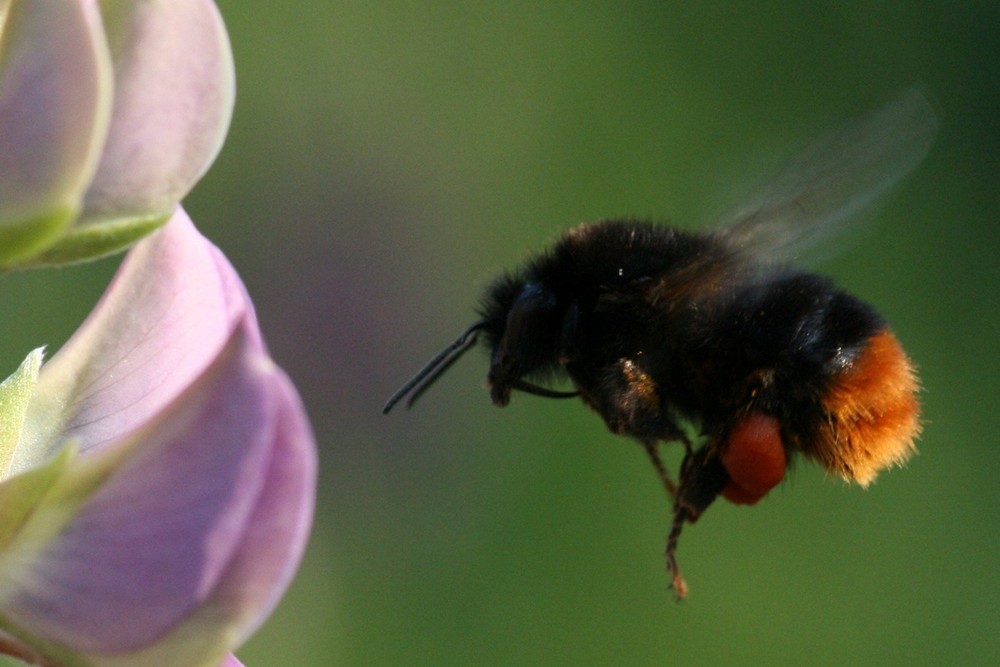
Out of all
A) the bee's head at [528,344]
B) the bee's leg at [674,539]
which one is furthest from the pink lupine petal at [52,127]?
the bee's leg at [674,539]

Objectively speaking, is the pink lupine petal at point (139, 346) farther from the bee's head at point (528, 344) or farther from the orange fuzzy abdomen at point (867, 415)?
the orange fuzzy abdomen at point (867, 415)

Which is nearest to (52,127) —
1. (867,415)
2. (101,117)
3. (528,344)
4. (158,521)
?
(101,117)

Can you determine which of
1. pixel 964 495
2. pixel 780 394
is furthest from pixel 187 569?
pixel 964 495

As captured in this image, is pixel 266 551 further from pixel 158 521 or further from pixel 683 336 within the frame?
pixel 683 336

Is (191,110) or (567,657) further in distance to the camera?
(567,657)

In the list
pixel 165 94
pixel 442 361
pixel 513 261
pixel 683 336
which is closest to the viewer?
pixel 165 94

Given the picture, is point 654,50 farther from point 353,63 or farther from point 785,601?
point 785,601
